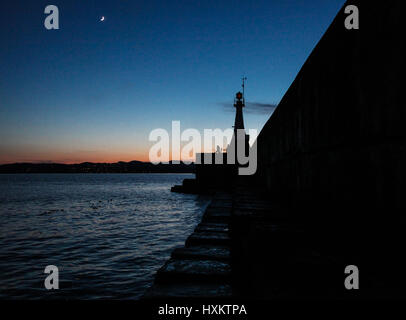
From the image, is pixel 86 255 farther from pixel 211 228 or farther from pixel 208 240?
pixel 208 240

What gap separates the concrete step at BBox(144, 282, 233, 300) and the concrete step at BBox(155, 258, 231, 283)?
114 mm

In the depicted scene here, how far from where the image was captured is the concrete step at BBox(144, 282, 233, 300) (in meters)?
2.86

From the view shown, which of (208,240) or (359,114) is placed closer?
(359,114)

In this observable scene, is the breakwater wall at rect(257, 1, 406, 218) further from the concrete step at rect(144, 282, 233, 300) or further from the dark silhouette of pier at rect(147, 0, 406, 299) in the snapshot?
the concrete step at rect(144, 282, 233, 300)

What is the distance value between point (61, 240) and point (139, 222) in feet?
23.0

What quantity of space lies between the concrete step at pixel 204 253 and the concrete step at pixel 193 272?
12.1 inches

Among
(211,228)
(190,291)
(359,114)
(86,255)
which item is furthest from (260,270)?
(86,255)

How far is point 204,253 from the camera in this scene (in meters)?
4.50

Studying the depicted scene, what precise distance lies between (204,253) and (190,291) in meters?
1.45

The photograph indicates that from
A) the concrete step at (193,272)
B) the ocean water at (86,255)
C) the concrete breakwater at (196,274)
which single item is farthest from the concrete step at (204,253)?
the ocean water at (86,255)

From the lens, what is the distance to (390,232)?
2002 millimetres

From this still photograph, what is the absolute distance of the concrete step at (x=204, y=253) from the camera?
4.27m
